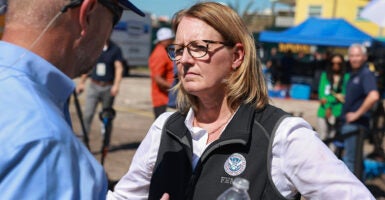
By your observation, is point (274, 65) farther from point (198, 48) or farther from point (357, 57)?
point (198, 48)

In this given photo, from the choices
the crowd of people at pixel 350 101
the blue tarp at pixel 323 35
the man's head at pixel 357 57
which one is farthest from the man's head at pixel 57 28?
the blue tarp at pixel 323 35

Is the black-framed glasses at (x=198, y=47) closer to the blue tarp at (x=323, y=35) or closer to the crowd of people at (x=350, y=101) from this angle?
the crowd of people at (x=350, y=101)

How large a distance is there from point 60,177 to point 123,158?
6569mm

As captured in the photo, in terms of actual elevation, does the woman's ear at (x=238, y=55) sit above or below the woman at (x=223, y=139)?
above

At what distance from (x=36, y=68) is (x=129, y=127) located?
30.7 feet

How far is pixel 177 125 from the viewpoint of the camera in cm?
212

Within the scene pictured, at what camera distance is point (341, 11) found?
38.1m

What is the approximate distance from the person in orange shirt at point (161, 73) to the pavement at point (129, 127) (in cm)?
97

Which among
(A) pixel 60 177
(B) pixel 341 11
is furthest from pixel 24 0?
(B) pixel 341 11

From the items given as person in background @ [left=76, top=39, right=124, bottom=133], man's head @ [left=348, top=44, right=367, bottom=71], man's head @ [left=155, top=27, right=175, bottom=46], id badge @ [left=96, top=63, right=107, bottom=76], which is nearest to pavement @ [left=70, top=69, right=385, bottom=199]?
person in background @ [left=76, top=39, right=124, bottom=133]

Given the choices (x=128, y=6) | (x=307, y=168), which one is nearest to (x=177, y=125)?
(x=307, y=168)

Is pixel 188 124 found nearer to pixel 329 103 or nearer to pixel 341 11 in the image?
pixel 329 103

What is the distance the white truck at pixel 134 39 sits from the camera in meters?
24.1

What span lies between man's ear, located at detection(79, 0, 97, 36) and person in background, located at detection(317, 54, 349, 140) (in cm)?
616
